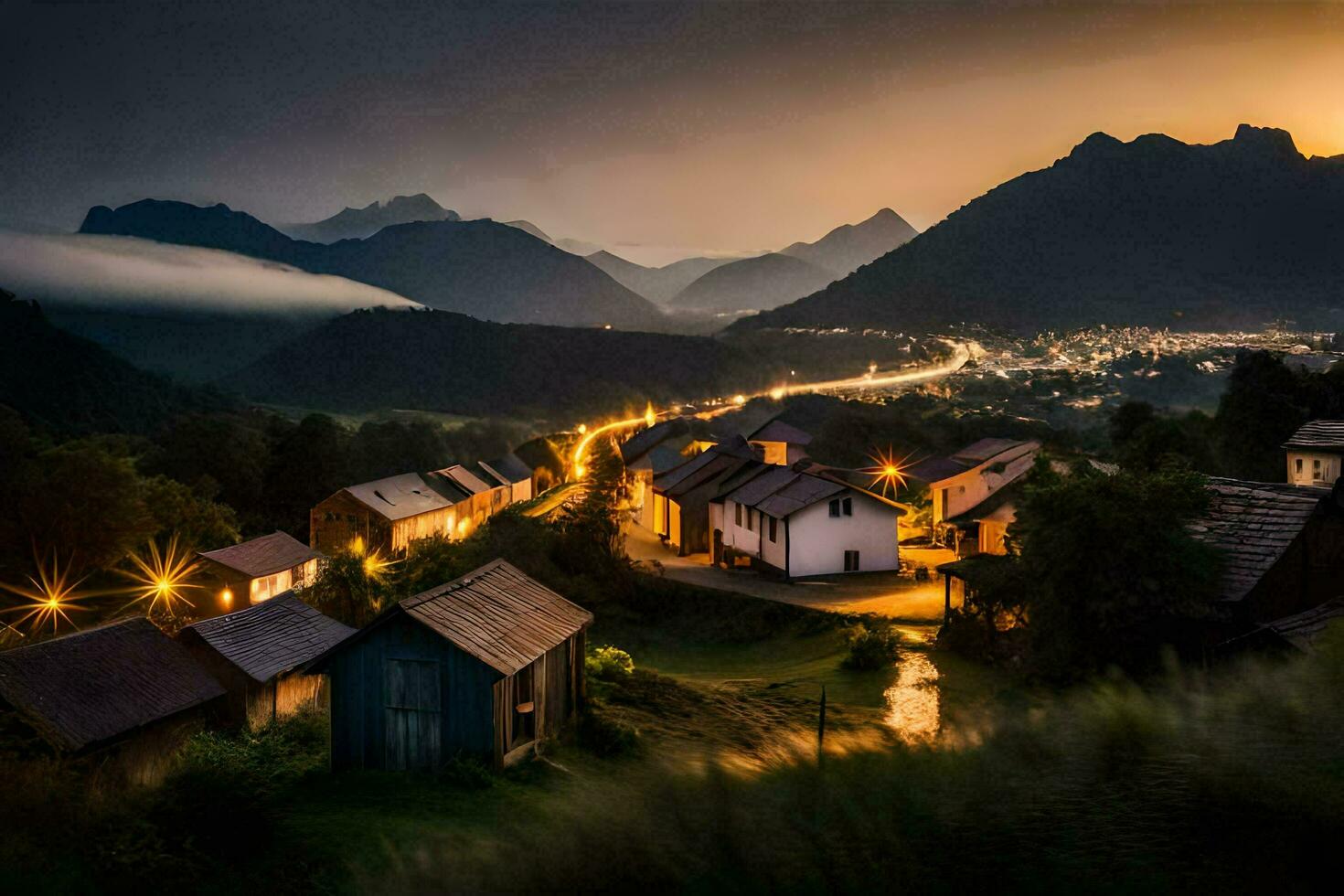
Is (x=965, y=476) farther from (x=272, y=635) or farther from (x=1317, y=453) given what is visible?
(x=272, y=635)

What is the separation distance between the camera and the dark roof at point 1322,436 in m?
38.9

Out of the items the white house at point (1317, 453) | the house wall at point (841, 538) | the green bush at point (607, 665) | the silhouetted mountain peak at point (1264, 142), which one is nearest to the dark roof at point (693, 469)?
the house wall at point (841, 538)

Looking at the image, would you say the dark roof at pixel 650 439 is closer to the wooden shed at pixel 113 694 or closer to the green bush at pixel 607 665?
the green bush at pixel 607 665

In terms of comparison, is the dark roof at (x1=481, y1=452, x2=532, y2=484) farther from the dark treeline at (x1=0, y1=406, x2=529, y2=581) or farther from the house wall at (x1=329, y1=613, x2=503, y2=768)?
the house wall at (x1=329, y1=613, x2=503, y2=768)

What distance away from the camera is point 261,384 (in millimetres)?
191250

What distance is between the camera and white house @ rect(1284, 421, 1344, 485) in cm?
3862

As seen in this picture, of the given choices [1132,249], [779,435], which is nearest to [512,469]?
[779,435]

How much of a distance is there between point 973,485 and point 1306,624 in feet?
113

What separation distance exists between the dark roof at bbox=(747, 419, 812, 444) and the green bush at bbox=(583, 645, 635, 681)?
164 ft

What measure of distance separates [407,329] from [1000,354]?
115 m

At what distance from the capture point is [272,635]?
26.5 m

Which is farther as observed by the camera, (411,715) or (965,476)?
(965,476)

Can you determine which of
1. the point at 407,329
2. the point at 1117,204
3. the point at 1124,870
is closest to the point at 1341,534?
the point at 1124,870

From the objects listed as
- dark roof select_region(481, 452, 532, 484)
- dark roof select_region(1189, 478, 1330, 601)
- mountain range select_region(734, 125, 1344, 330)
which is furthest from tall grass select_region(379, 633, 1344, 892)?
mountain range select_region(734, 125, 1344, 330)
